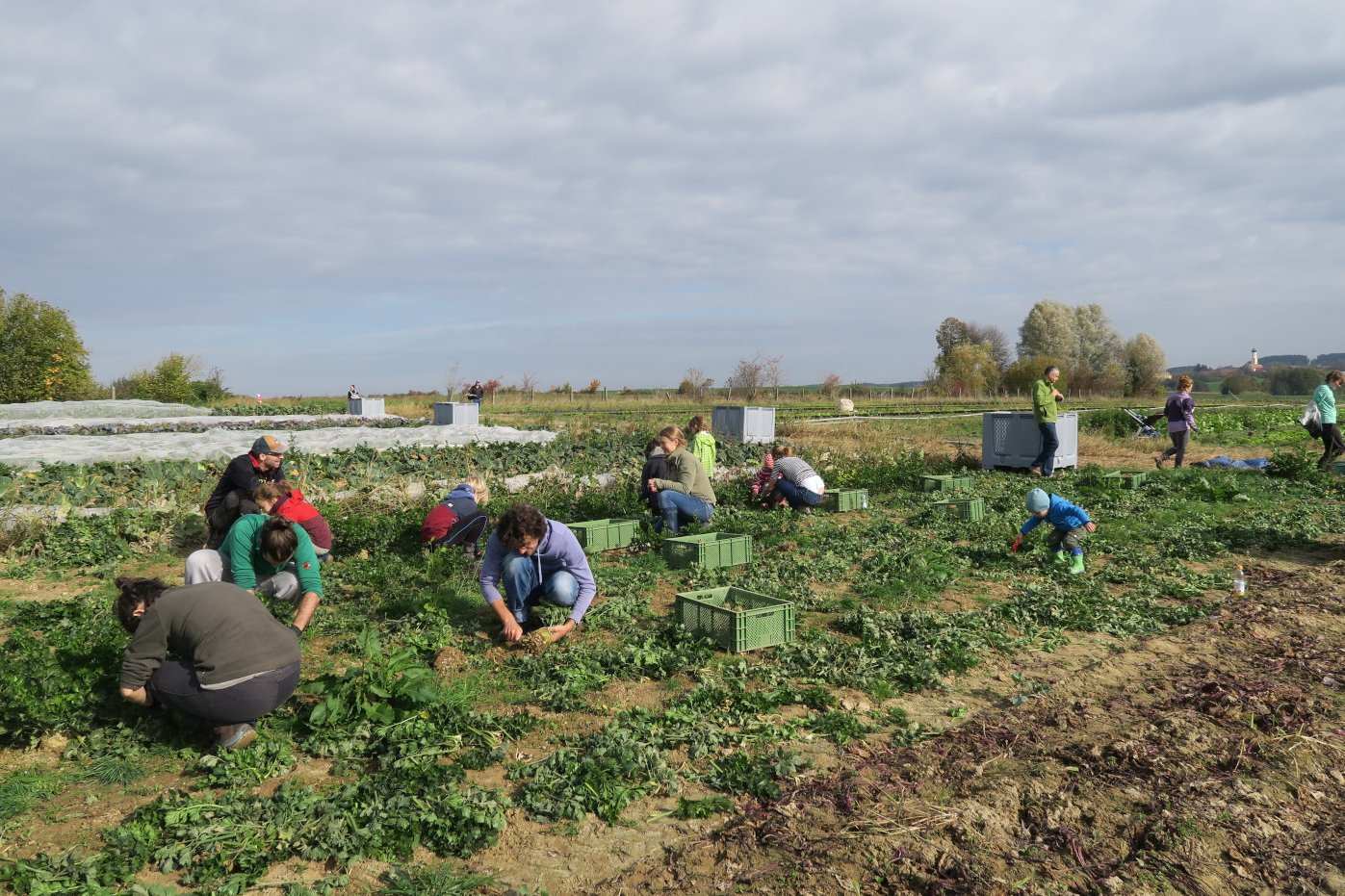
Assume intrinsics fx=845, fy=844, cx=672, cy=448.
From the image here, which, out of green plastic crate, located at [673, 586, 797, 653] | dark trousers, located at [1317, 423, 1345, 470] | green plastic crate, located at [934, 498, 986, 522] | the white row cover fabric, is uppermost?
the white row cover fabric

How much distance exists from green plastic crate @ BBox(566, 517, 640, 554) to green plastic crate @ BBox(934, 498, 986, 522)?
383 cm

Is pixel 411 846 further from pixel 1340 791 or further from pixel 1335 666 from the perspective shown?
pixel 1335 666

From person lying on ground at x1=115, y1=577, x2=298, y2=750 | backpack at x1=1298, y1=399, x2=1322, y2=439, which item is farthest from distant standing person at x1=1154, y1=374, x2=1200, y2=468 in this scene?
person lying on ground at x1=115, y1=577, x2=298, y2=750

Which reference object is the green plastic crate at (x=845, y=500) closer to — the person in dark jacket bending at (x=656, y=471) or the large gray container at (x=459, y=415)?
the person in dark jacket bending at (x=656, y=471)

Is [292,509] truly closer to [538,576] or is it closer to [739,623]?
[538,576]

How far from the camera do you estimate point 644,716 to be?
4.49 m

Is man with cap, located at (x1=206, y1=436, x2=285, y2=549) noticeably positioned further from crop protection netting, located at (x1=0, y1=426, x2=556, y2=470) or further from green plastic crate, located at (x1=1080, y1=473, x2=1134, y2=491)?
green plastic crate, located at (x1=1080, y1=473, x2=1134, y2=491)

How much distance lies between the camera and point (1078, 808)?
11.3 ft

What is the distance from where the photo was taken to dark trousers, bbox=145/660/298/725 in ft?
13.4

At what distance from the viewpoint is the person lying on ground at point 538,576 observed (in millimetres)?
5555

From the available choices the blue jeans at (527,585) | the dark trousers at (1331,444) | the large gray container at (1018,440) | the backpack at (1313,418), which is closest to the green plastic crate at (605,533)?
the blue jeans at (527,585)

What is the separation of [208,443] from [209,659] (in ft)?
43.4

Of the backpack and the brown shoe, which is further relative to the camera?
the backpack

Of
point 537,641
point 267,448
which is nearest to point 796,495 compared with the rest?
point 537,641
